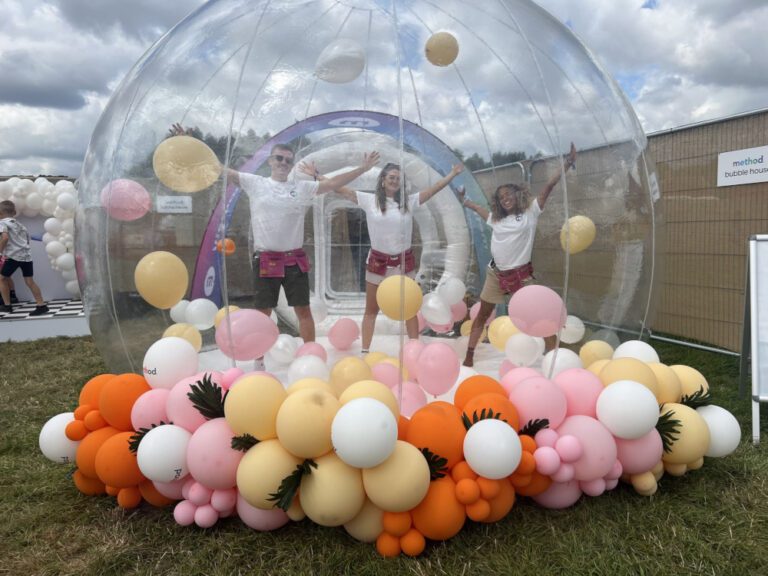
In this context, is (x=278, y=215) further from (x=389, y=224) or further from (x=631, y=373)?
(x=631, y=373)

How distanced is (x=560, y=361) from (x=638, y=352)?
47cm

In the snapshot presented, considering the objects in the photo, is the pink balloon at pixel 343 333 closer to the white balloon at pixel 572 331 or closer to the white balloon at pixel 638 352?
the white balloon at pixel 572 331

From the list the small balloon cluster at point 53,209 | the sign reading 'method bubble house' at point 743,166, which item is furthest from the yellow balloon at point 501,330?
the small balloon cluster at point 53,209

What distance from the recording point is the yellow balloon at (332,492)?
7.18 ft

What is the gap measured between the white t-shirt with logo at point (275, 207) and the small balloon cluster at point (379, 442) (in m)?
0.72

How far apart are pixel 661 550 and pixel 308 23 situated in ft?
10.3

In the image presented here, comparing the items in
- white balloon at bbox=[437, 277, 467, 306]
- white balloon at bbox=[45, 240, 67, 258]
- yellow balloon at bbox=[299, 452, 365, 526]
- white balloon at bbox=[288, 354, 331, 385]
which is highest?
white balloon at bbox=[45, 240, 67, 258]

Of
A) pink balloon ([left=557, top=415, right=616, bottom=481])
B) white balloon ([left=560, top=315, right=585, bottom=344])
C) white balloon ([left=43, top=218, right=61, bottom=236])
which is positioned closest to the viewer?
pink balloon ([left=557, top=415, right=616, bottom=481])

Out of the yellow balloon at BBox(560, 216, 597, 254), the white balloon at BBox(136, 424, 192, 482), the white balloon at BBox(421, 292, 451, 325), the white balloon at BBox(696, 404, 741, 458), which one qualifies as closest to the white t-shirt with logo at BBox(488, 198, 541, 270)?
the yellow balloon at BBox(560, 216, 597, 254)

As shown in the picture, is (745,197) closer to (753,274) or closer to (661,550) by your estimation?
(753,274)

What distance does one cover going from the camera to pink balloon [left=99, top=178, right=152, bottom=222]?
3209 mm

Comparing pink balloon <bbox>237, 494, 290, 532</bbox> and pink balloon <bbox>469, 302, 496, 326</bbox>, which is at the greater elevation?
pink balloon <bbox>469, 302, 496, 326</bbox>

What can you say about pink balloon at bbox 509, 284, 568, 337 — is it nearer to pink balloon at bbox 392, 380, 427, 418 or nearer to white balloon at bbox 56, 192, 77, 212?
pink balloon at bbox 392, 380, 427, 418

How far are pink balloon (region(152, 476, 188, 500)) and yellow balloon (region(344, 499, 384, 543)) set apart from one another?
0.80m
